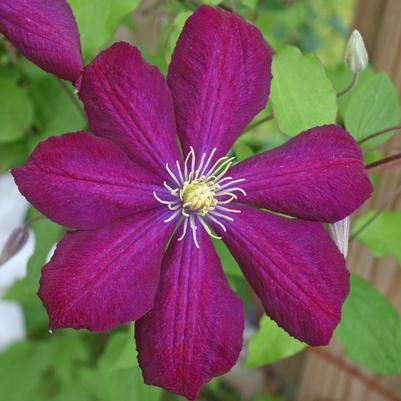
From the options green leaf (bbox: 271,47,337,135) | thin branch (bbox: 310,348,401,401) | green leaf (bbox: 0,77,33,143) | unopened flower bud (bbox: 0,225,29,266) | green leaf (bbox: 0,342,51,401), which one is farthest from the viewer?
green leaf (bbox: 0,342,51,401)

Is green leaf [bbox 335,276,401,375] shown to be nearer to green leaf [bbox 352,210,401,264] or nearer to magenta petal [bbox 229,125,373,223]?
green leaf [bbox 352,210,401,264]

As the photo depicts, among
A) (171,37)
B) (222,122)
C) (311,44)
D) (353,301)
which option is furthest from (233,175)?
(311,44)

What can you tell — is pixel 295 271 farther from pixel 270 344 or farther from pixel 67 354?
pixel 67 354

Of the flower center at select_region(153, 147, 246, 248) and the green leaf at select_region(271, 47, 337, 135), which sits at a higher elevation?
the green leaf at select_region(271, 47, 337, 135)

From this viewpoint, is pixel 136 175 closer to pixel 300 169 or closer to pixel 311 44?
pixel 300 169

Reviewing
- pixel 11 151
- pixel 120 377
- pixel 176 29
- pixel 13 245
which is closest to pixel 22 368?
pixel 120 377

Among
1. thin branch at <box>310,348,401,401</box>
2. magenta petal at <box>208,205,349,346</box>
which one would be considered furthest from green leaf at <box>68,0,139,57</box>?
thin branch at <box>310,348,401,401</box>
